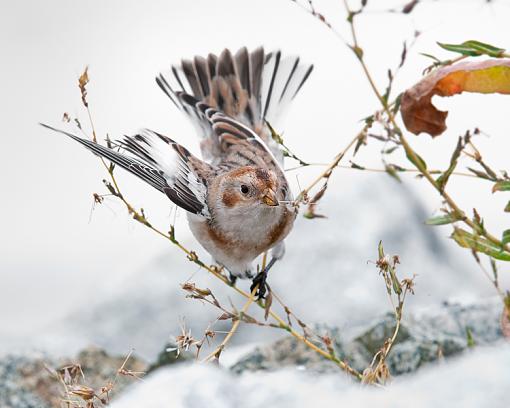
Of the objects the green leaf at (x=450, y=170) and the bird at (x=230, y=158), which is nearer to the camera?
the green leaf at (x=450, y=170)

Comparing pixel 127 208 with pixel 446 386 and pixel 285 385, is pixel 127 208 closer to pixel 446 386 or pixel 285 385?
pixel 285 385

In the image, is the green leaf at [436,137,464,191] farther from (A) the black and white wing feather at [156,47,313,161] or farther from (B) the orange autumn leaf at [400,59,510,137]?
(A) the black and white wing feather at [156,47,313,161]

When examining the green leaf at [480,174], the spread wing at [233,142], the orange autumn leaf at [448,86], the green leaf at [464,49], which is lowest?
the spread wing at [233,142]

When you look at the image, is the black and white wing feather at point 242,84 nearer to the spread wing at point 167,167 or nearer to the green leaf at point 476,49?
the spread wing at point 167,167

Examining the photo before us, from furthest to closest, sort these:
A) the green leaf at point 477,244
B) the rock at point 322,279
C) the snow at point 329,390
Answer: the rock at point 322,279, the green leaf at point 477,244, the snow at point 329,390

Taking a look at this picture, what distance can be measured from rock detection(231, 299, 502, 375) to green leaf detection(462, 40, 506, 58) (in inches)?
47.1

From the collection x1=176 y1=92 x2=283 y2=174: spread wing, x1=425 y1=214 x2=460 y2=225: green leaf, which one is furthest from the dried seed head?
x1=176 y1=92 x2=283 y2=174: spread wing

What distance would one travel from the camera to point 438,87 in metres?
2.29

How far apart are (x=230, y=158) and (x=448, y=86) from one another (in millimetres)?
1361

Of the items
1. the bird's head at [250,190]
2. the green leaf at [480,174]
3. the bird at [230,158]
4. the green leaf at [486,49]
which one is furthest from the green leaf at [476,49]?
the bird's head at [250,190]

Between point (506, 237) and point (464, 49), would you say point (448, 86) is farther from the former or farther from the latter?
point (506, 237)

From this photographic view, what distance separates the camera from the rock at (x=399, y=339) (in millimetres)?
2984

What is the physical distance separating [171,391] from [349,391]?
1.10ft

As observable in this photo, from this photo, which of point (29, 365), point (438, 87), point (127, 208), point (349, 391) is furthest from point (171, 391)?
point (29, 365)
